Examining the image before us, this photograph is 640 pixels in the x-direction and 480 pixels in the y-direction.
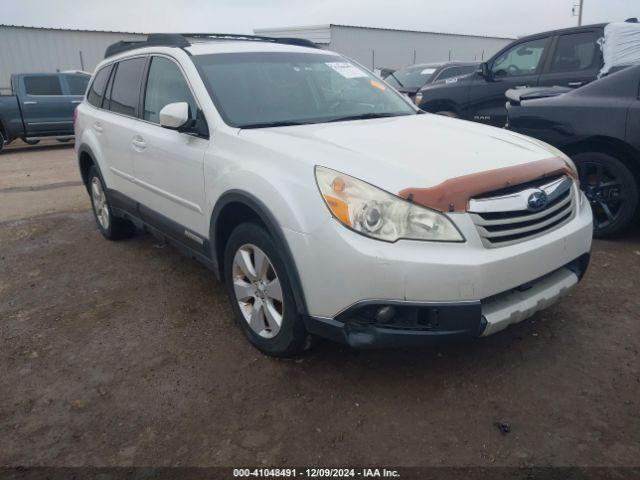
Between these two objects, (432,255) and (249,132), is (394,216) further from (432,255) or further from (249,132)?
(249,132)

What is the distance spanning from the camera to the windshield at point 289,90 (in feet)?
10.5

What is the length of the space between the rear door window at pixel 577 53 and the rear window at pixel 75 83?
432 inches

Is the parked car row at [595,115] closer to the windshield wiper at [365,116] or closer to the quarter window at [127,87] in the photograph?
the windshield wiper at [365,116]

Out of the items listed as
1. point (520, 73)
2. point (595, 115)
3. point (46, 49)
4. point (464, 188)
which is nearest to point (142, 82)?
point (464, 188)

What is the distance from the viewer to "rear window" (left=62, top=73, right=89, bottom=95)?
1290cm

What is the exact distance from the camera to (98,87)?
5039mm

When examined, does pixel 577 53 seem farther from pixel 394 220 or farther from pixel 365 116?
pixel 394 220

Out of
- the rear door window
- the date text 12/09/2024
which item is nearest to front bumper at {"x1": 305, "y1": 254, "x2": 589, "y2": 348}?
the date text 12/09/2024

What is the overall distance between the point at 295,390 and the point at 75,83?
42.0 feet

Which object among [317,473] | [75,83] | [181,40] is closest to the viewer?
[317,473]

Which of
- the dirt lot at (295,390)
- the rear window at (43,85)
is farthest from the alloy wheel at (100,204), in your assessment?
the rear window at (43,85)

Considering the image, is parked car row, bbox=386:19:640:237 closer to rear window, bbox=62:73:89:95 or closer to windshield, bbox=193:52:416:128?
windshield, bbox=193:52:416:128

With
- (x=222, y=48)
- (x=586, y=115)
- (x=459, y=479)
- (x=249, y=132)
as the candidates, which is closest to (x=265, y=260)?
(x=249, y=132)

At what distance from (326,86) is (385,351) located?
186cm
